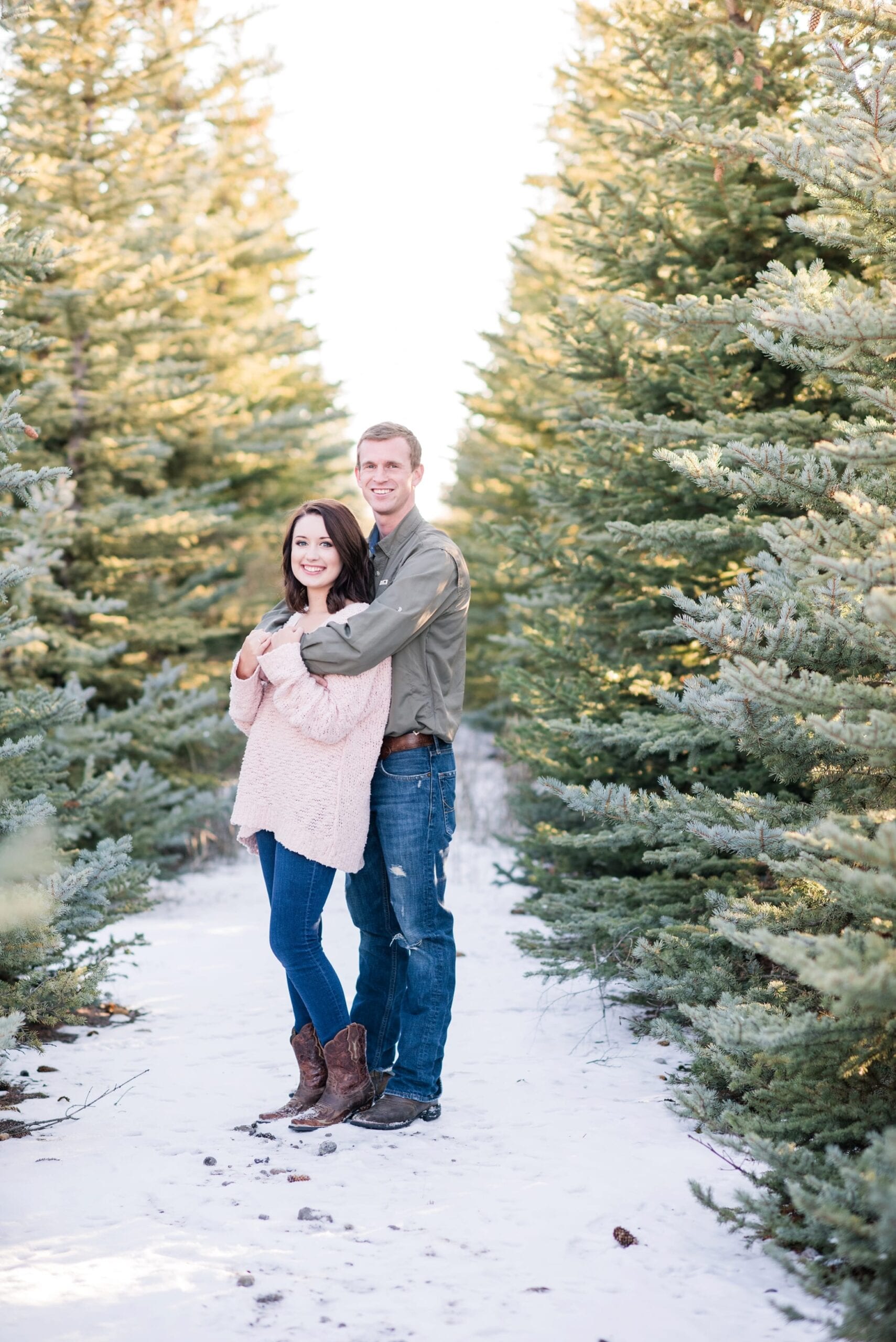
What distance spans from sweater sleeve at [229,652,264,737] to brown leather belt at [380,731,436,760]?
0.49 m

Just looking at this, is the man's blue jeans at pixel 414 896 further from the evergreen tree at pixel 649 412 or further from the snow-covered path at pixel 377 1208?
the evergreen tree at pixel 649 412

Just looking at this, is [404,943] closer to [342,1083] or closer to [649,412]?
[342,1083]

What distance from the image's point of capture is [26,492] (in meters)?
4.19

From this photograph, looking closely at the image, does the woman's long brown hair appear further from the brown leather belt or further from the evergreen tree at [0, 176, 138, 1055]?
the evergreen tree at [0, 176, 138, 1055]

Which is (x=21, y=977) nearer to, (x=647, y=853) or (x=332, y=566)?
(x=332, y=566)

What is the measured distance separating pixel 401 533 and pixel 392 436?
0.37 meters

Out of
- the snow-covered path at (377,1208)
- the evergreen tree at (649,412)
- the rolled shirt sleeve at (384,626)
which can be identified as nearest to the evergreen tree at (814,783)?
the snow-covered path at (377,1208)

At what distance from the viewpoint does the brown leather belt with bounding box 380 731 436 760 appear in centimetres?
414

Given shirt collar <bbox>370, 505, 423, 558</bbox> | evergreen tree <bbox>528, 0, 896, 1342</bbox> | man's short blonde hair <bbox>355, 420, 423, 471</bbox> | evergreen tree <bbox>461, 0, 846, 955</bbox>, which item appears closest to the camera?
evergreen tree <bbox>528, 0, 896, 1342</bbox>

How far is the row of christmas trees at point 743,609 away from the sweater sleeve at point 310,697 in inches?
46.5

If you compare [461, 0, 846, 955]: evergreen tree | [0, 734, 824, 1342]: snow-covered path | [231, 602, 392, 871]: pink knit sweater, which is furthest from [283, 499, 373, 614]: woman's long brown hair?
[0, 734, 824, 1342]: snow-covered path

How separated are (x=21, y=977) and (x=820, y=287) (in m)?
4.00

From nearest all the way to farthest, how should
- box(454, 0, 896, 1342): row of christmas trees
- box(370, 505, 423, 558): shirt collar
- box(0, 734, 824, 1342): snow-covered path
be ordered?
1. box(0, 734, 824, 1342): snow-covered path
2. box(454, 0, 896, 1342): row of christmas trees
3. box(370, 505, 423, 558): shirt collar

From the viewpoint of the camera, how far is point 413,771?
4129mm
